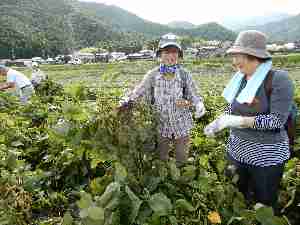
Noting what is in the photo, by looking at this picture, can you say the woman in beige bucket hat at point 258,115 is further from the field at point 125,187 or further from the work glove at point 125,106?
the work glove at point 125,106

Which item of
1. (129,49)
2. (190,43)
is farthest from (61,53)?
(190,43)

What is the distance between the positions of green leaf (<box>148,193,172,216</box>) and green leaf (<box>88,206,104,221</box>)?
35 cm

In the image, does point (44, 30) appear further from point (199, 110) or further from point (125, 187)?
point (125, 187)

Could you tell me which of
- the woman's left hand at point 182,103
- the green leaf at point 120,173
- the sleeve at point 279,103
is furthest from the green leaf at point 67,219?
the woman's left hand at point 182,103

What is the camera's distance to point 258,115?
2.94 meters

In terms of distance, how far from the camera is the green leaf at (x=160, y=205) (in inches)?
107

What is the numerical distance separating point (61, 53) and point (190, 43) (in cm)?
3311

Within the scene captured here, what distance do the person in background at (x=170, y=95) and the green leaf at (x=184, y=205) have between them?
3.17 feet

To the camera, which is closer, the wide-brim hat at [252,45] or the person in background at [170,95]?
the wide-brim hat at [252,45]

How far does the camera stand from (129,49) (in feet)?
316

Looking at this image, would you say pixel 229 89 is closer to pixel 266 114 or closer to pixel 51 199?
pixel 266 114

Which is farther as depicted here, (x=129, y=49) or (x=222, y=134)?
(x=129, y=49)

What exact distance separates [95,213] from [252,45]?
4.93 ft

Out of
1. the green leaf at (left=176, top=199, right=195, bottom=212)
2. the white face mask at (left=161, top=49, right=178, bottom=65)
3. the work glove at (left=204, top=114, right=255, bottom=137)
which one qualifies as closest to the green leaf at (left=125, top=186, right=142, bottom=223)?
the green leaf at (left=176, top=199, right=195, bottom=212)
